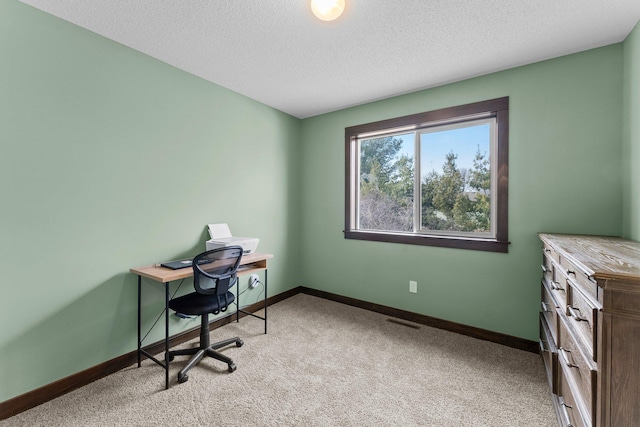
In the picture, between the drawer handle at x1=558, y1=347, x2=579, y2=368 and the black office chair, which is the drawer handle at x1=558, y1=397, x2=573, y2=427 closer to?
the drawer handle at x1=558, y1=347, x2=579, y2=368

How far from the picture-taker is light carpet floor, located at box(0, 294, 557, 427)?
1611 mm

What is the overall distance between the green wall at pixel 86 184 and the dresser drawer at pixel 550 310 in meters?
2.76

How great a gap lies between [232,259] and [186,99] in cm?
155

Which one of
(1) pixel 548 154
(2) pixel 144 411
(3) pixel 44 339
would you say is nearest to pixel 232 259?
(2) pixel 144 411

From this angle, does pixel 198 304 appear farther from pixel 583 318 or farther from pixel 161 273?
pixel 583 318

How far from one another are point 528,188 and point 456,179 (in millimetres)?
607

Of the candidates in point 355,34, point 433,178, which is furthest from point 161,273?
point 433,178

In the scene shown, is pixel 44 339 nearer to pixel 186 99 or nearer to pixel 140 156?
pixel 140 156

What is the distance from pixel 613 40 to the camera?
200 cm

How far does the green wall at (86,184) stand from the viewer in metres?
1.66

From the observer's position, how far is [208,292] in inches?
81.5

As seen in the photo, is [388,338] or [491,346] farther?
[388,338]

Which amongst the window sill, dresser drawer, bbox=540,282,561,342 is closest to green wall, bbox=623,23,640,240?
dresser drawer, bbox=540,282,561,342

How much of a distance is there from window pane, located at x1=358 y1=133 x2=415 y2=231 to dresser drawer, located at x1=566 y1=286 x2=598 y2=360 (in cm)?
185
